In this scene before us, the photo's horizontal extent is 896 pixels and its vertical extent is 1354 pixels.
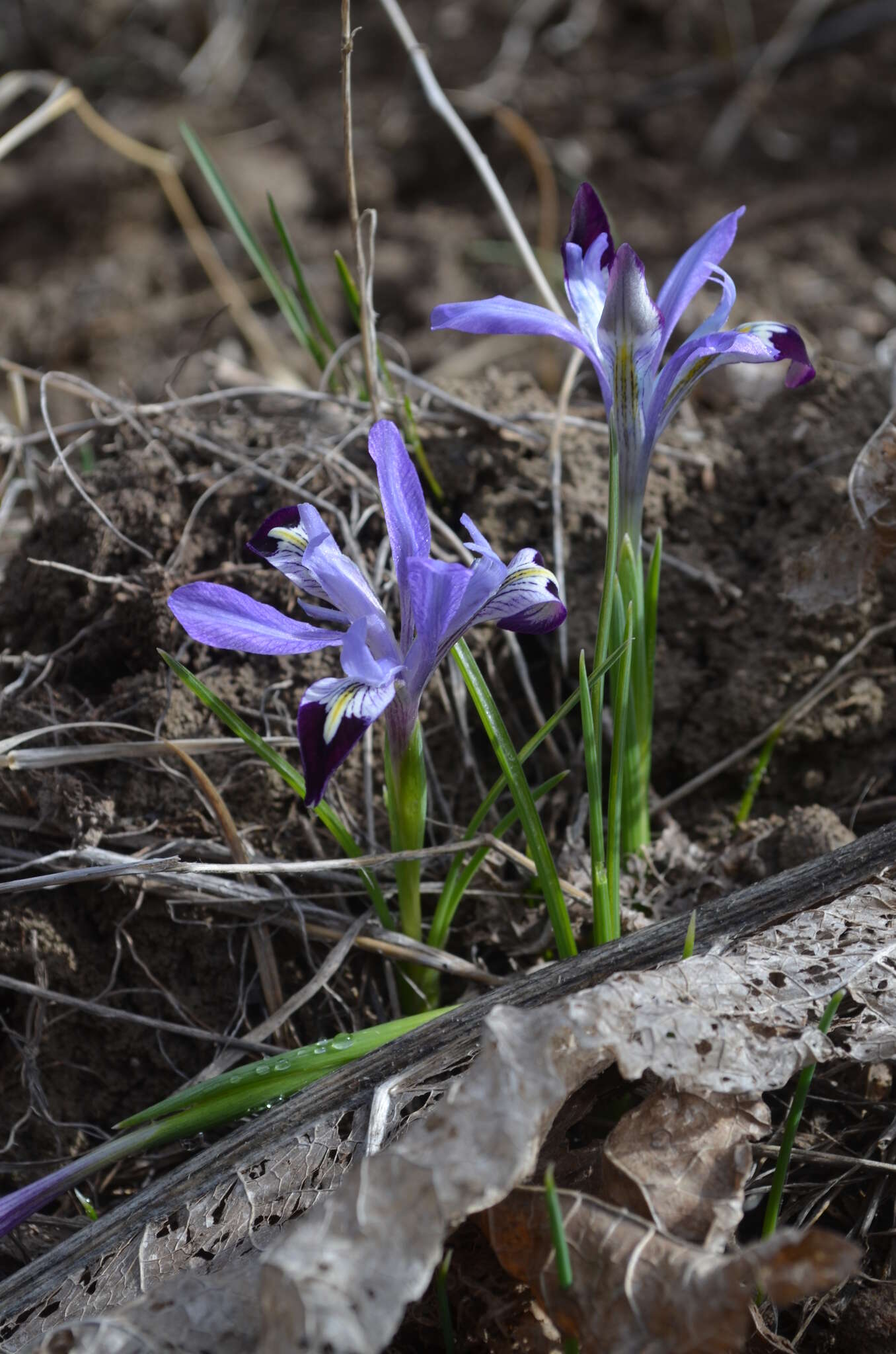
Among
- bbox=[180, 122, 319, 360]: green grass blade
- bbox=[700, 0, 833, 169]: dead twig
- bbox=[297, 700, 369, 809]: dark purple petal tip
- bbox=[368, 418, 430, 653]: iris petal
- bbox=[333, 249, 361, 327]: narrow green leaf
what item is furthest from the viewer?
bbox=[700, 0, 833, 169]: dead twig

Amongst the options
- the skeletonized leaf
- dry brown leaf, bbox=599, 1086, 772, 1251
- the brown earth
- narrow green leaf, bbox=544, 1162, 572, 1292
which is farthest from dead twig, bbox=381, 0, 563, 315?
narrow green leaf, bbox=544, 1162, 572, 1292

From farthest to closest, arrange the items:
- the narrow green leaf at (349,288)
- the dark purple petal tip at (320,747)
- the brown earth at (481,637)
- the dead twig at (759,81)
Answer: the dead twig at (759,81), the narrow green leaf at (349,288), the brown earth at (481,637), the dark purple petal tip at (320,747)

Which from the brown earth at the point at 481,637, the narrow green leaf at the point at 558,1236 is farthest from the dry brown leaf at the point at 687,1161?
the brown earth at the point at 481,637

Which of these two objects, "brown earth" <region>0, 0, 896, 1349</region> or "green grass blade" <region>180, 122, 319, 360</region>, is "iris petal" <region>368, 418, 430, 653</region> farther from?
"green grass blade" <region>180, 122, 319, 360</region>

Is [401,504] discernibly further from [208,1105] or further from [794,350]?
[208,1105]

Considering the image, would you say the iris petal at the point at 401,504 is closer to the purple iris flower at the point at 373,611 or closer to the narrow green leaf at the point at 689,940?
the purple iris flower at the point at 373,611

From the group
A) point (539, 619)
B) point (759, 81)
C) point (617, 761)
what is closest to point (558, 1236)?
point (617, 761)

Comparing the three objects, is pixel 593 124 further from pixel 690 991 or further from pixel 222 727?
pixel 690 991
